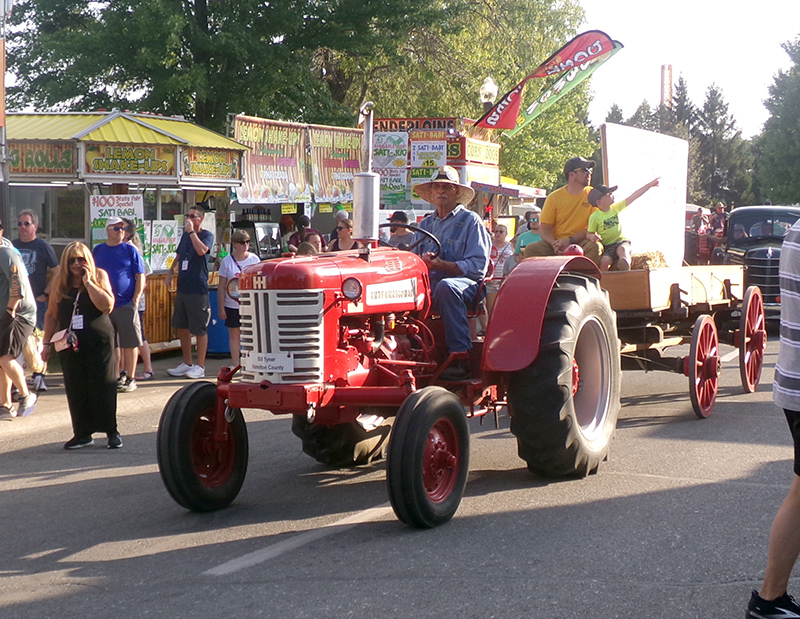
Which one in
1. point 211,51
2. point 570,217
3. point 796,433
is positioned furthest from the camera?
point 211,51

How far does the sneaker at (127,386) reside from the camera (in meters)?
10.8

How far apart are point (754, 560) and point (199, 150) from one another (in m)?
10.3

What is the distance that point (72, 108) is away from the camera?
24797 mm

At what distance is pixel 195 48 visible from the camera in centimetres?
2267

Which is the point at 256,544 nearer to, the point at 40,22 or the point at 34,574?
the point at 34,574

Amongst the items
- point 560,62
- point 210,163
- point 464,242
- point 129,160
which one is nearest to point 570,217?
point 464,242

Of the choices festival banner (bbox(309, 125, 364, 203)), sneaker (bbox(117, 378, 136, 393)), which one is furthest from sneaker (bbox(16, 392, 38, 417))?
festival banner (bbox(309, 125, 364, 203))

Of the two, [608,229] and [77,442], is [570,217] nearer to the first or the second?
[608,229]

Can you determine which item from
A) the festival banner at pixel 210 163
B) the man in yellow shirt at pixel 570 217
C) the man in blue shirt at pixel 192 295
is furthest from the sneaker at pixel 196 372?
the man in yellow shirt at pixel 570 217

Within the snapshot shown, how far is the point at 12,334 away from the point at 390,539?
17.1ft

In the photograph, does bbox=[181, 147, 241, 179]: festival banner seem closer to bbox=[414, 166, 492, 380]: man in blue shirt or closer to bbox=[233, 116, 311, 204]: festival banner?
bbox=[233, 116, 311, 204]: festival banner

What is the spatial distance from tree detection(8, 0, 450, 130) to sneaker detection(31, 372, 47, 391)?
11.6 m

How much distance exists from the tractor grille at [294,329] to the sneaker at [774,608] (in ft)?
8.32

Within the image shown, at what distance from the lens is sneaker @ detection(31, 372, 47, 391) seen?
34.9 feet
